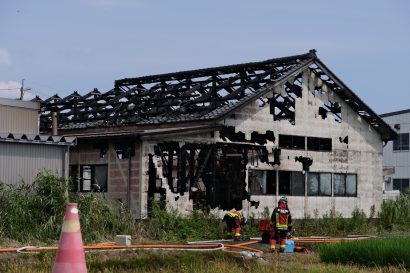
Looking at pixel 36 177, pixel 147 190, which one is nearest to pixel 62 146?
pixel 36 177

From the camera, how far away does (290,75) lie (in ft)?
90.0

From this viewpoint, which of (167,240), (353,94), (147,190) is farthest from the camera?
(353,94)

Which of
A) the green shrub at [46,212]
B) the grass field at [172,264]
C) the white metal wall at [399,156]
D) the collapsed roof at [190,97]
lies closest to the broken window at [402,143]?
the white metal wall at [399,156]

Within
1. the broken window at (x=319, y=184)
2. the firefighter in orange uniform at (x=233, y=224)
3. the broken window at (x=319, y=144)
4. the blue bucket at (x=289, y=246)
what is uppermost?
the broken window at (x=319, y=144)

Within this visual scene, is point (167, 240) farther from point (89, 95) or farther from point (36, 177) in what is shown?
point (89, 95)

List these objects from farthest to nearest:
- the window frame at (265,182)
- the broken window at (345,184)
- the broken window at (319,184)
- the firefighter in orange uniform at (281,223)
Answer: the broken window at (345,184) → the broken window at (319,184) → the window frame at (265,182) → the firefighter in orange uniform at (281,223)

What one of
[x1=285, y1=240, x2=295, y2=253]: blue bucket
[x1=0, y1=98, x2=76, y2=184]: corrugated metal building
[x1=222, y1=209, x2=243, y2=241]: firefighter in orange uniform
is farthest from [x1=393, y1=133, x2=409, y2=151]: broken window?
[x1=0, y1=98, x2=76, y2=184]: corrugated metal building

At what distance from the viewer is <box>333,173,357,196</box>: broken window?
29141 mm

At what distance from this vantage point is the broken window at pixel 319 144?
92.9 feet

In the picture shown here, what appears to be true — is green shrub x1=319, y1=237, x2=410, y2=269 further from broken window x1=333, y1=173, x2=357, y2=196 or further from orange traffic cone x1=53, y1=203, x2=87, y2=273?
broken window x1=333, y1=173, x2=357, y2=196

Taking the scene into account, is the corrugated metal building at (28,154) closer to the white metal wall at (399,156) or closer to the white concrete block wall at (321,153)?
the white concrete block wall at (321,153)

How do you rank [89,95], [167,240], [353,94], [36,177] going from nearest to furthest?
[36,177]
[167,240]
[353,94]
[89,95]

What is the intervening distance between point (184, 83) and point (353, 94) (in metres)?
6.33

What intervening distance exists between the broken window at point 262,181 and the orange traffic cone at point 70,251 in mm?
16968
